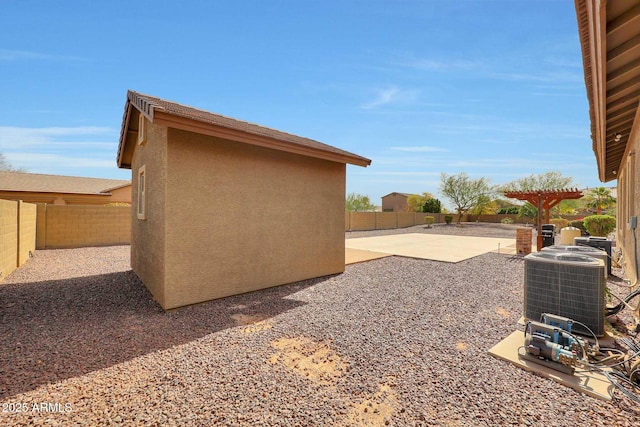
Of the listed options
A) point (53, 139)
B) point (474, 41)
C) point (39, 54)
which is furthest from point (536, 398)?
point (53, 139)

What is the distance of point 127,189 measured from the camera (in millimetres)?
24781

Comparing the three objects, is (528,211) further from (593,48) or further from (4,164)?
(4,164)

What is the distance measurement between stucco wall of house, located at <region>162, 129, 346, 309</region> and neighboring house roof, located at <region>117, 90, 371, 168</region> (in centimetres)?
45

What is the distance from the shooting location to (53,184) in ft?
69.6

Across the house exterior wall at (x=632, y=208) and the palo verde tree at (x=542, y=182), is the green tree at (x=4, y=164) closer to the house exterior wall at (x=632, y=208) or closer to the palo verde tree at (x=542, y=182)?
the house exterior wall at (x=632, y=208)

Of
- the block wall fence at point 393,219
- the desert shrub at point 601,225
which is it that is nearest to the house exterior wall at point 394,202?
the block wall fence at point 393,219

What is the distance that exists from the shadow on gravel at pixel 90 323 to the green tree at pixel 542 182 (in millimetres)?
42239

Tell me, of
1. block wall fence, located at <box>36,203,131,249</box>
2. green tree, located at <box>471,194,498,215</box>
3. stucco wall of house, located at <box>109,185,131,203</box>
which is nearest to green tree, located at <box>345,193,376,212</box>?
green tree, located at <box>471,194,498,215</box>

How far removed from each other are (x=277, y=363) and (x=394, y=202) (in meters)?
49.9

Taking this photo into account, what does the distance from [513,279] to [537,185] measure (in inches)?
1682

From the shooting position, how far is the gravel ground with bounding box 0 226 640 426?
2.26 metres

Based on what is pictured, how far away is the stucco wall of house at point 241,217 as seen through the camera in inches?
195

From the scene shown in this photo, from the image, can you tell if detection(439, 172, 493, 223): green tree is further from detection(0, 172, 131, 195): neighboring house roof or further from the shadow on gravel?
detection(0, 172, 131, 195): neighboring house roof

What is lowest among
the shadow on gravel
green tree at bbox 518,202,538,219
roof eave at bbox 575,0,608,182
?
the shadow on gravel
